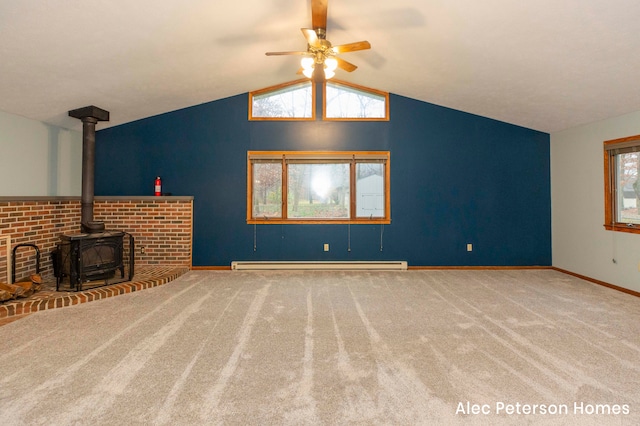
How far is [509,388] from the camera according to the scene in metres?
2.02

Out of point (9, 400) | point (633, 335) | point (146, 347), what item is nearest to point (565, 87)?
point (633, 335)

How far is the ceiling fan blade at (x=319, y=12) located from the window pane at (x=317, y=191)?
2637 mm

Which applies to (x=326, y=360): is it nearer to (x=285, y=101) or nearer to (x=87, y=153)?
(x=87, y=153)

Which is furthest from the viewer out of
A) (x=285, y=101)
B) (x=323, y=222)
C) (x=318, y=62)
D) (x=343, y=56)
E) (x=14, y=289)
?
(x=285, y=101)

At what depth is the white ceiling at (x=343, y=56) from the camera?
2881 mm

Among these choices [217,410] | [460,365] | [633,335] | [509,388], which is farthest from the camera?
[633,335]

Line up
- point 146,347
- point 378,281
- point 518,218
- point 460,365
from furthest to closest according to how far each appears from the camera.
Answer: point 518,218
point 378,281
point 146,347
point 460,365

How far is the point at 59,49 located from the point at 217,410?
3.54m

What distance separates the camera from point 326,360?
7.79 ft

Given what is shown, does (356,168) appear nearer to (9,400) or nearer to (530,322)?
(530,322)

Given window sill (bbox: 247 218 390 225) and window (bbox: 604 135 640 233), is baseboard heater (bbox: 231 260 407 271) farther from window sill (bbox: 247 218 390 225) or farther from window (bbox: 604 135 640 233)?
window (bbox: 604 135 640 233)

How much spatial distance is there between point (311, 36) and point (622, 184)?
437 cm

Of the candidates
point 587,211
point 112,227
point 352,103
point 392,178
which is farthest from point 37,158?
point 587,211

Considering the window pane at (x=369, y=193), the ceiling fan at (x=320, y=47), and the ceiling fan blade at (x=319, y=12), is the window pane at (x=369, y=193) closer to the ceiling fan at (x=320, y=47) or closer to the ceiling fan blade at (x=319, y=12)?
the ceiling fan at (x=320, y=47)
